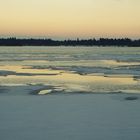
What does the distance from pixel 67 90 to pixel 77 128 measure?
26.2ft

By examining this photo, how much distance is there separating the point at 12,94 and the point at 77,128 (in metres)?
6.95

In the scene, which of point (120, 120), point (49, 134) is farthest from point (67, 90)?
point (49, 134)

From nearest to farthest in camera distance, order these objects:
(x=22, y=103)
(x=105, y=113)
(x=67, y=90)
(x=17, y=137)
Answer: (x=17, y=137)
(x=105, y=113)
(x=22, y=103)
(x=67, y=90)

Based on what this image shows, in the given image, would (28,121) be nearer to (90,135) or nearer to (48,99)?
(90,135)

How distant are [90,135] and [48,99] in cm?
587

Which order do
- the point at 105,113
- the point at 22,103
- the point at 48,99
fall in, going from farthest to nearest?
the point at 48,99 → the point at 22,103 → the point at 105,113

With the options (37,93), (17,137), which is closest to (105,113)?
(17,137)

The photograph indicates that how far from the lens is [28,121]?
10.2 m

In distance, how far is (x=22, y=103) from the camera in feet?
43.8

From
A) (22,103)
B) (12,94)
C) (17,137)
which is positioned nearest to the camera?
(17,137)

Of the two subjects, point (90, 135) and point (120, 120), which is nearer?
point (90, 135)

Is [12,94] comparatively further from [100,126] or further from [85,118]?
[100,126]

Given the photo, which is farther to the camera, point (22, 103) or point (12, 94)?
point (12, 94)

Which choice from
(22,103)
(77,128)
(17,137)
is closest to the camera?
(17,137)
